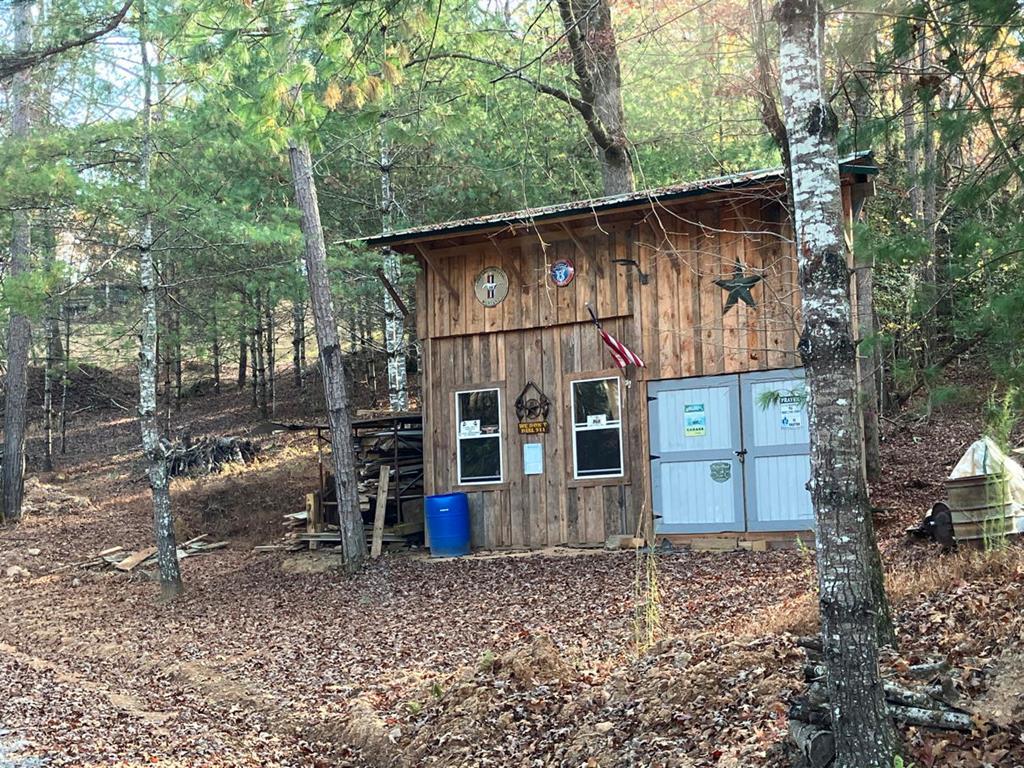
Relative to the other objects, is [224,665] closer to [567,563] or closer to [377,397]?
[567,563]

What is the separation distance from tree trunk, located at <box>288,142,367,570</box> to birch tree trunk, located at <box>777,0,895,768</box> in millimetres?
9718

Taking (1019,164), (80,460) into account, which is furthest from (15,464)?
(1019,164)

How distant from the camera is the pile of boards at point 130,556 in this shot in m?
15.3

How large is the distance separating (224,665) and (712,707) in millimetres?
5508

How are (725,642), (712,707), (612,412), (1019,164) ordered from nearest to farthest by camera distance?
(712,707)
(1019,164)
(725,642)
(612,412)

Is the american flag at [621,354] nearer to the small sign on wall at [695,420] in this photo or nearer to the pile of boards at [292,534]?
the small sign on wall at [695,420]

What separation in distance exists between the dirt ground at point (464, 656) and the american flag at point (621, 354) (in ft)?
8.46

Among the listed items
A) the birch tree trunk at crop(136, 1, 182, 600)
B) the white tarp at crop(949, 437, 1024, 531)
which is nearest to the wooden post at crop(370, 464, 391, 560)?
the birch tree trunk at crop(136, 1, 182, 600)

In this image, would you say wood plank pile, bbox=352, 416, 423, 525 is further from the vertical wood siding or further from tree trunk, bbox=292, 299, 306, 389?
tree trunk, bbox=292, 299, 306, 389

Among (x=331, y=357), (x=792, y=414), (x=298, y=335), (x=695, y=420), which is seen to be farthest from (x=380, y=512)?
(x=298, y=335)

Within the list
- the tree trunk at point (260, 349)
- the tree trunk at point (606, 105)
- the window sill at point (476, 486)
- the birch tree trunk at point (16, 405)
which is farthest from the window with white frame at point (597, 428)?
the tree trunk at point (260, 349)

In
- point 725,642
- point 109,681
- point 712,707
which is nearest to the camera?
point 712,707

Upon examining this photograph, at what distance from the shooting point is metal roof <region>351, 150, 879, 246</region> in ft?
35.9

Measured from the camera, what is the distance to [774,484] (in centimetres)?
1230
